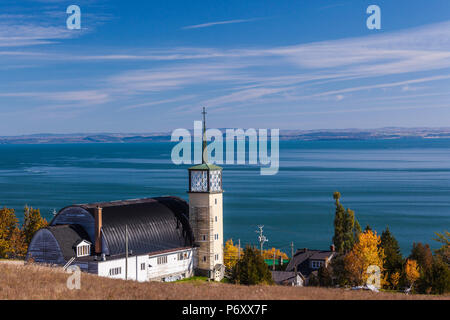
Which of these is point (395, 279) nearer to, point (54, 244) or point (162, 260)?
point (162, 260)

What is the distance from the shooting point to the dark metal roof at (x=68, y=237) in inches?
1916

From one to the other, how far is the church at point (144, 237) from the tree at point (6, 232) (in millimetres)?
14851

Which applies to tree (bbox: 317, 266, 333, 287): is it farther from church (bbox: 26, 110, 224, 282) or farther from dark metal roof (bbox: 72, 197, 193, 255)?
dark metal roof (bbox: 72, 197, 193, 255)

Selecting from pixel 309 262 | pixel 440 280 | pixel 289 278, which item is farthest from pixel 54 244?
pixel 440 280

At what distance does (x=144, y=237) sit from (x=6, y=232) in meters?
22.7

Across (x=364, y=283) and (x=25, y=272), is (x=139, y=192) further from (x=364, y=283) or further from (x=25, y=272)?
(x=25, y=272)

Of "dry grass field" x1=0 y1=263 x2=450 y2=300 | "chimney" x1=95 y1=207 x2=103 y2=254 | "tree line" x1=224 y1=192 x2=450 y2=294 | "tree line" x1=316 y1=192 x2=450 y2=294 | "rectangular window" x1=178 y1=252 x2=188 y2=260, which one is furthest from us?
"rectangular window" x1=178 y1=252 x2=188 y2=260

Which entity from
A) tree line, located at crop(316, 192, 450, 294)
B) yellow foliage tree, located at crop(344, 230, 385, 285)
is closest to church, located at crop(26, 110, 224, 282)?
tree line, located at crop(316, 192, 450, 294)

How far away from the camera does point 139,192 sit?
15962cm

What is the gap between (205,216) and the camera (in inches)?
2282

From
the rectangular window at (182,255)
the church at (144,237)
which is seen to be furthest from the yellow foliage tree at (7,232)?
the rectangular window at (182,255)

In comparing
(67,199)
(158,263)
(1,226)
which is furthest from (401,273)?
(67,199)

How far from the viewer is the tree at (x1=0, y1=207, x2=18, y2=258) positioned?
210 ft
